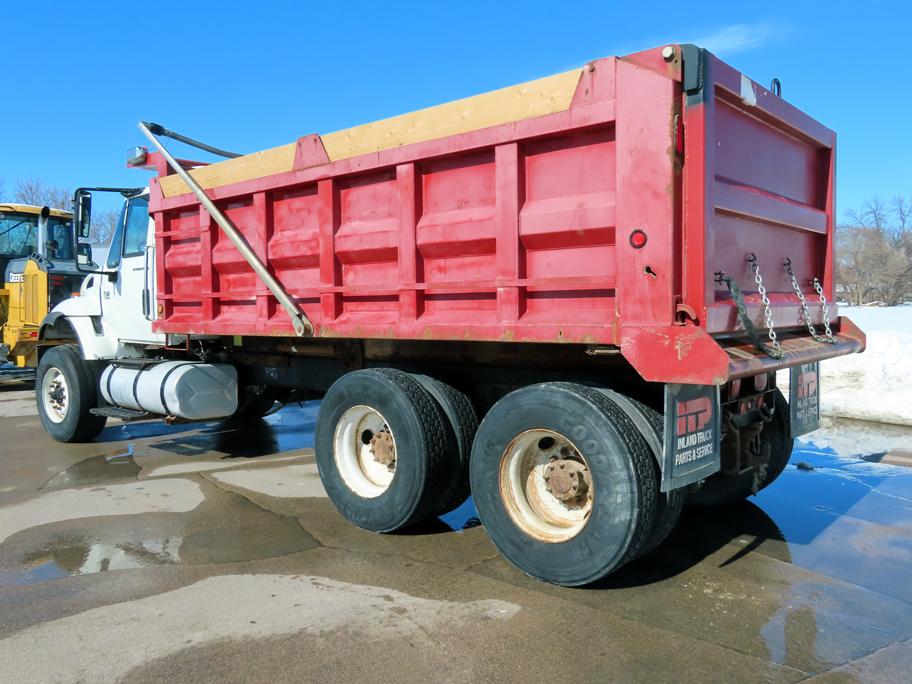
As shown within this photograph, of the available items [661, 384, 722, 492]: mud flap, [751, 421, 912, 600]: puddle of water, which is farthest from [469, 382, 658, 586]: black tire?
[751, 421, 912, 600]: puddle of water

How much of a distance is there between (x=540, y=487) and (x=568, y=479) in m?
0.27

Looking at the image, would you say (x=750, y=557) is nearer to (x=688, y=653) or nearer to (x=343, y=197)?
(x=688, y=653)

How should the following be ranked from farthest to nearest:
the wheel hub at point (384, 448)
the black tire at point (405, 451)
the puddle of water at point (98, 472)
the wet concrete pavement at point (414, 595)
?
the puddle of water at point (98, 472)
the wheel hub at point (384, 448)
the black tire at point (405, 451)
the wet concrete pavement at point (414, 595)

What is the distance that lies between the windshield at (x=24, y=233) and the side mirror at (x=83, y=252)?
23.8 feet

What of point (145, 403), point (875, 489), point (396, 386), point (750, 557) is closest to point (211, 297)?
point (145, 403)

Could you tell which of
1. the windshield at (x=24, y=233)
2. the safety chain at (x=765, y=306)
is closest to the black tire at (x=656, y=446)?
the safety chain at (x=765, y=306)

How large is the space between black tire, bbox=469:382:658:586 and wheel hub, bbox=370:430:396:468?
3.33 ft

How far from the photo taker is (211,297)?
20.2ft

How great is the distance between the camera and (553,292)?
392cm

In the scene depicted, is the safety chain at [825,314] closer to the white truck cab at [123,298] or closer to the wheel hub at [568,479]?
the wheel hub at [568,479]

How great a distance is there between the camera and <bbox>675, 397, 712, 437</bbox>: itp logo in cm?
352

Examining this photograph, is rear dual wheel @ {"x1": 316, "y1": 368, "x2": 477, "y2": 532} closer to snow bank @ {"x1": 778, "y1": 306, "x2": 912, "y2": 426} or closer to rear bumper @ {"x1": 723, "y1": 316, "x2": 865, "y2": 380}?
rear bumper @ {"x1": 723, "y1": 316, "x2": 865, "y2": 380}

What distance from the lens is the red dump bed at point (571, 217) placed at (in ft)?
11.2

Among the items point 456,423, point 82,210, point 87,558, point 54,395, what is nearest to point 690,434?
point 456,423
